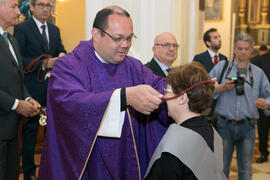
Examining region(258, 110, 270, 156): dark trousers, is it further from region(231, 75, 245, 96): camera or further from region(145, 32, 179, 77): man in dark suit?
region(145, 32, 179, 77): man in dark suit

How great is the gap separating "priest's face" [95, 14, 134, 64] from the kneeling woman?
398mm

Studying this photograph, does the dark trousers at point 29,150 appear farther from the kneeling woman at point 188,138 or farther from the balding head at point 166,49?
the kneeling woman at point 188,138

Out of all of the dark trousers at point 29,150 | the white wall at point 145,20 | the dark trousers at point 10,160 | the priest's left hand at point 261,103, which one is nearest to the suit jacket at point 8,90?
the dark trousers at point 10,160

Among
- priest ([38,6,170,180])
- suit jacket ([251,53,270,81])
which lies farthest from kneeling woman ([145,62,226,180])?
suit jacket ([251,53,270,81])

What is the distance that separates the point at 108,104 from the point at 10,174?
1744mm

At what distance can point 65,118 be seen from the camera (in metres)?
2.12

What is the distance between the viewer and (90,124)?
6.78ft

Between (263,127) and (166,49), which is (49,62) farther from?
(263,127)

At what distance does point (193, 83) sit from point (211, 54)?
356cm

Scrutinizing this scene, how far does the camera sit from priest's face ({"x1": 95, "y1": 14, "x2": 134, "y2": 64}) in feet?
7.31

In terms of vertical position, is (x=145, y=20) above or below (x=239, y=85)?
above

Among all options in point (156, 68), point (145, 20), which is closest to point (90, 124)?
point (156, 68)

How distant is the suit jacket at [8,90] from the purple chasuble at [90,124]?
89cm

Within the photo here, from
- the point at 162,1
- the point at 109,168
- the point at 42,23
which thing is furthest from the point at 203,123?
the point at 162,1
